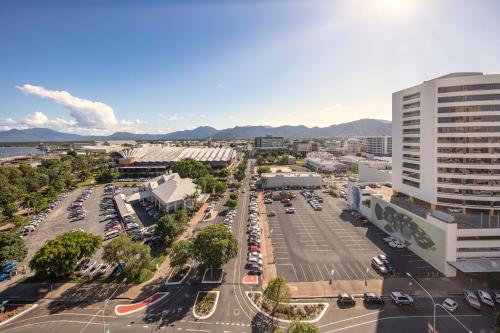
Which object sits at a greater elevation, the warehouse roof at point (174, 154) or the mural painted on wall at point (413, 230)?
the warehouse roof at point (174, 154)

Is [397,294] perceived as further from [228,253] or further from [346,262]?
[228,253]

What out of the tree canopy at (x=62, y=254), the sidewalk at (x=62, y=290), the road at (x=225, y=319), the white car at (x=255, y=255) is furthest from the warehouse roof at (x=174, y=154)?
the road at (x=225, y=319)

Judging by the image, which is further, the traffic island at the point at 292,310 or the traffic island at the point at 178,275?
the traffic island at the point at 178,275

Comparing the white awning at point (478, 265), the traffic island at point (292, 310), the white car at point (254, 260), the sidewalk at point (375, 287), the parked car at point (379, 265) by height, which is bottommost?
the traffic island at point (292, 310)

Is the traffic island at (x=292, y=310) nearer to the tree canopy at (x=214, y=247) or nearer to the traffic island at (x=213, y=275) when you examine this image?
the traffic island at (x=213, y=275)

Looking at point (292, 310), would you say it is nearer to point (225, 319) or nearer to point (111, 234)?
point (225, 319)

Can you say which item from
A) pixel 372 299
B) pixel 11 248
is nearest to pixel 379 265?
pixel 372 299

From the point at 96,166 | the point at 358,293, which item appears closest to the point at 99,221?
the point at 358,293
